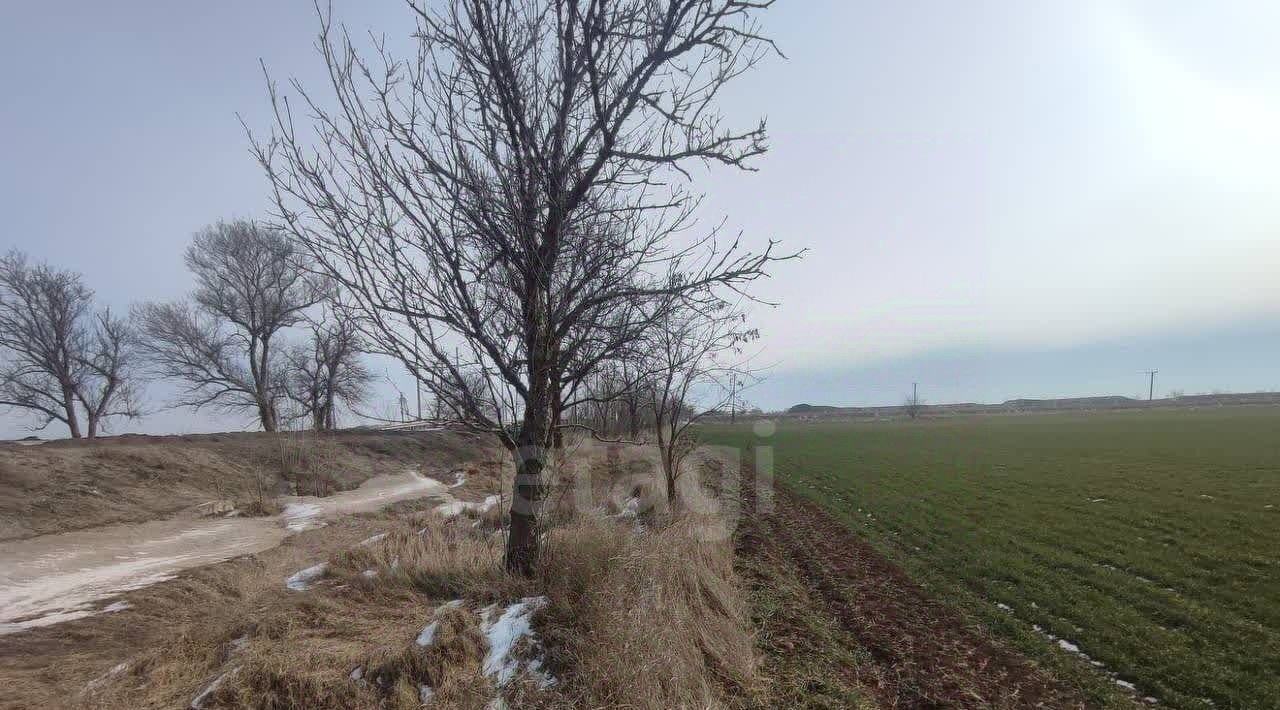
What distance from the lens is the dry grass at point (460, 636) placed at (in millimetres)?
3326

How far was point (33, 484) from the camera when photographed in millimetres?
11703

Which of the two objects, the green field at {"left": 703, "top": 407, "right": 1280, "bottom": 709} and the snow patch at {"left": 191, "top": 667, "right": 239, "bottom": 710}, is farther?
the green field at {"left": 703, "top": 407, "right": 1280, "bottom": 709}

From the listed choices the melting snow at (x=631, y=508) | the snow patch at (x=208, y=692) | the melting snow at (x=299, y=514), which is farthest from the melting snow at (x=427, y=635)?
the melting snow at (x=299, y=514)

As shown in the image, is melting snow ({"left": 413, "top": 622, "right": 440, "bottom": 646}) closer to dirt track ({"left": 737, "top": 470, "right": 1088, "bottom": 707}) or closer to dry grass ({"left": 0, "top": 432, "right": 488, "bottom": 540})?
dirt track ({"left": 737, "top": 470, "right": 1088, "bottom": 707})

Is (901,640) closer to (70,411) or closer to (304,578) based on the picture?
(304,578)

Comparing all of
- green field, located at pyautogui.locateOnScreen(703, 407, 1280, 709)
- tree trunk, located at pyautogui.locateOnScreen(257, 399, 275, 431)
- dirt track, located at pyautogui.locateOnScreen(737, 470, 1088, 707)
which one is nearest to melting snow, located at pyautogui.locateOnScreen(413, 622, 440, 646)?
dirt track, located at pyautogui.locateOnScreen(737, 470, 1088, 707)

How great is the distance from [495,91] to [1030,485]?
18768mm

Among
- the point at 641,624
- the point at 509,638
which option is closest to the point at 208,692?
the point at 509,638

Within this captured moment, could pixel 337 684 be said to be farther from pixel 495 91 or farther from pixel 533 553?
pixel 495 91

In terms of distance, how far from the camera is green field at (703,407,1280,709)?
5.02 m

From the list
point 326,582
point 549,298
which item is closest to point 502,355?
point 549,298

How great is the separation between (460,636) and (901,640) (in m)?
4.28

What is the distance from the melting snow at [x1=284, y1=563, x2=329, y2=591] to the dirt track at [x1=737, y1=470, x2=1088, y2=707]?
5582 millimetres

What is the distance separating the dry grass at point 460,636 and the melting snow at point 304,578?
228mm
